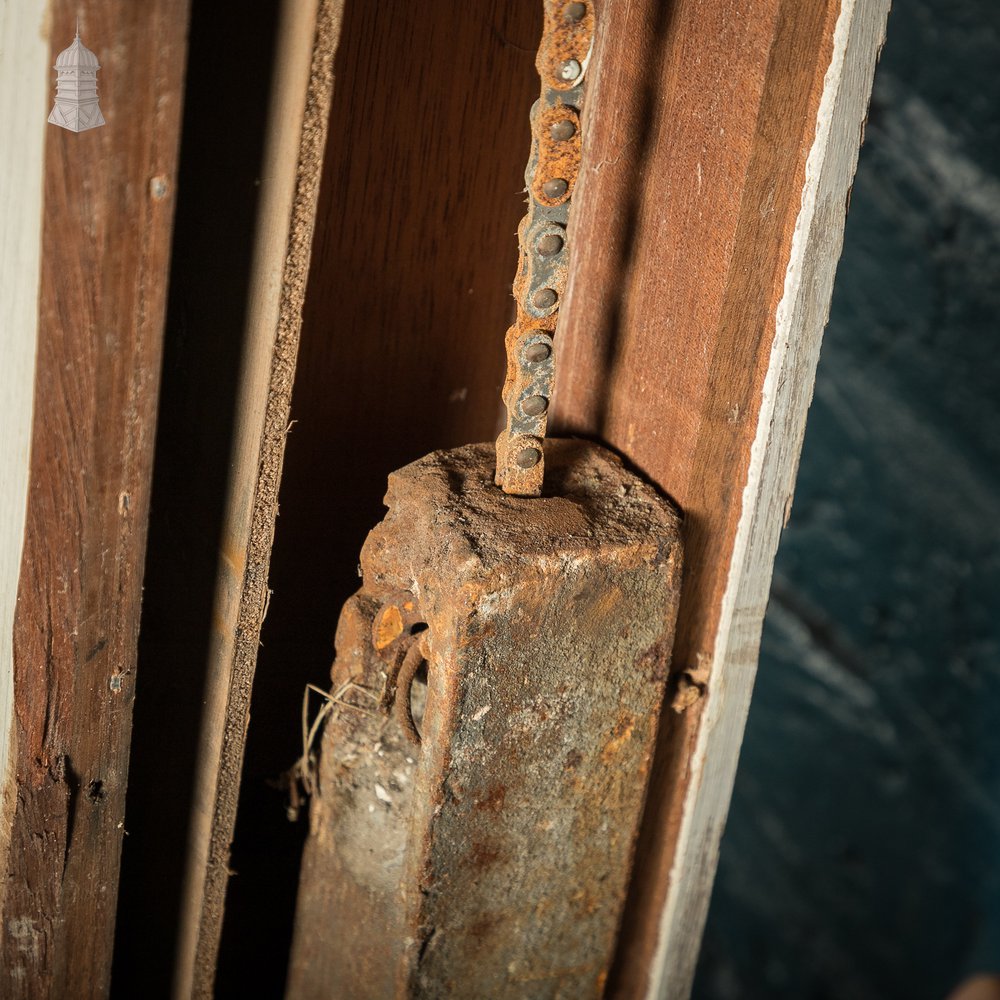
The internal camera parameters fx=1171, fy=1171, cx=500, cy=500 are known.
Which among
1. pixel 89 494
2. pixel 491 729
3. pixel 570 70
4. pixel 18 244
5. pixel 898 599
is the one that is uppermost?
pixel 570 70

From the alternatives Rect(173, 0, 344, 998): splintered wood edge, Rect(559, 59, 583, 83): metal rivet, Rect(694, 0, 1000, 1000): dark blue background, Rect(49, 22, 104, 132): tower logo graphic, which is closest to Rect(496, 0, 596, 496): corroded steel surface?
Rect(559, 59, 583, 83): metal rivet

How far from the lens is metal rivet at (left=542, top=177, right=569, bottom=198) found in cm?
60

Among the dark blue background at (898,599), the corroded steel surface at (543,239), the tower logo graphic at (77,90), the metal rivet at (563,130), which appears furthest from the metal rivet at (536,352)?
the dark blue background at (898,599)

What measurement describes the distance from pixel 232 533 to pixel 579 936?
36 centimetres

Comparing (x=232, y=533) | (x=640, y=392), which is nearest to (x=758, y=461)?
(x=640, y=392)

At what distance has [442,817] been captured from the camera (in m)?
0.67

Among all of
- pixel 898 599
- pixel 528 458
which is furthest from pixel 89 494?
pixel 898 599

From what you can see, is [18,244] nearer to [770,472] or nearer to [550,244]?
[550,244]

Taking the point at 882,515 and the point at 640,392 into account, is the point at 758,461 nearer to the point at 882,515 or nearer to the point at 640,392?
the point at 640,392

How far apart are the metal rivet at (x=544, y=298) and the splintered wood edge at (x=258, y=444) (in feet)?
0.40

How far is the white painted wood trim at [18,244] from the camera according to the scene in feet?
1.76

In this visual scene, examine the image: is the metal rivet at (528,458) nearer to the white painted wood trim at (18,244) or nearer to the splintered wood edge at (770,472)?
the splintered wood edge at (770,472)

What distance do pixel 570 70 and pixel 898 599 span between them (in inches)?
53.3

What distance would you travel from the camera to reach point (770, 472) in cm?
70
